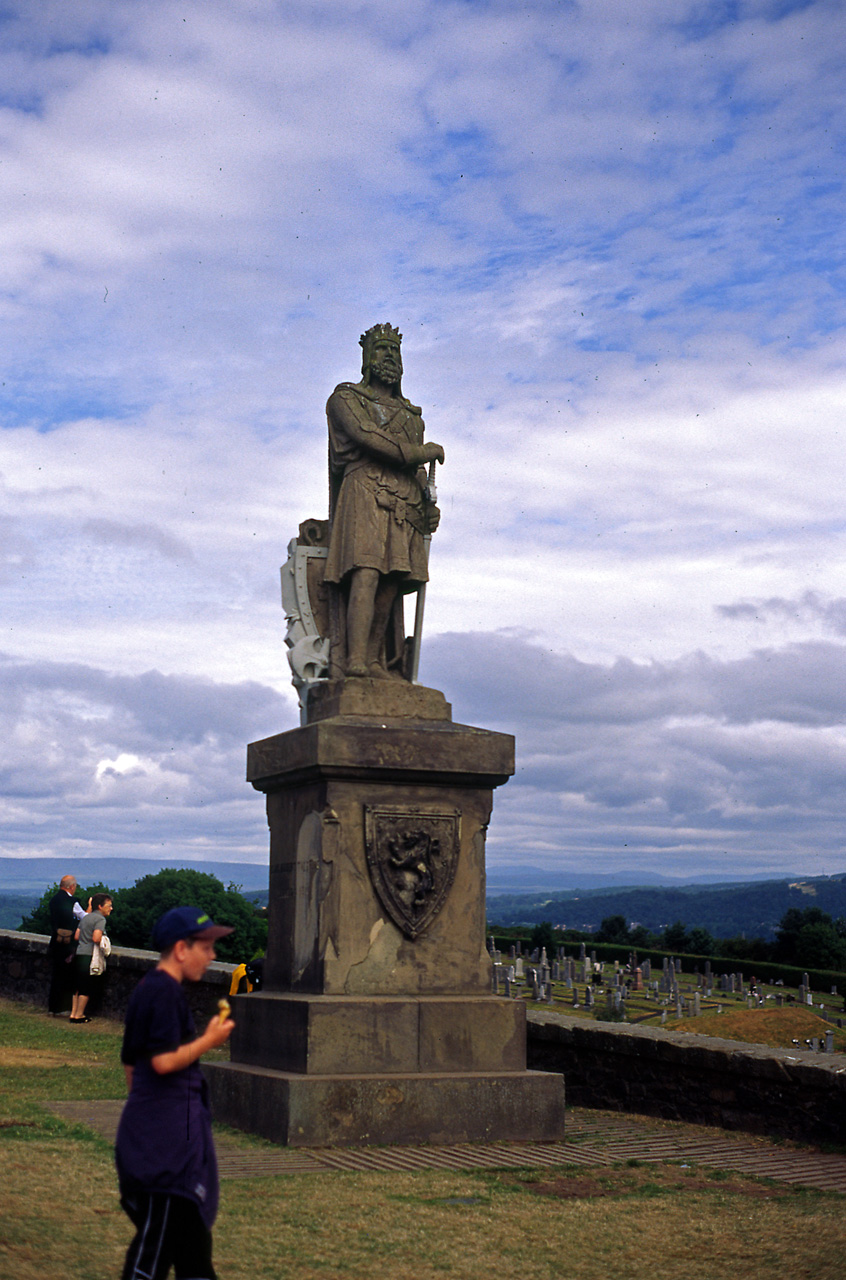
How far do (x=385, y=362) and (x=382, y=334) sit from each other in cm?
26

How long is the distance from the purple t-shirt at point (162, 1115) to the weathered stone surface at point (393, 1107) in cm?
411

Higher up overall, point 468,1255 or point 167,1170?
point 167,1170

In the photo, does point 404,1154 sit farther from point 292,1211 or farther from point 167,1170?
point 167,1170

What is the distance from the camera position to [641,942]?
189 ft

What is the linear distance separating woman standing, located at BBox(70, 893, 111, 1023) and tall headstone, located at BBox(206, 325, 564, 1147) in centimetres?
676

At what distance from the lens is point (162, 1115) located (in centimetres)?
401

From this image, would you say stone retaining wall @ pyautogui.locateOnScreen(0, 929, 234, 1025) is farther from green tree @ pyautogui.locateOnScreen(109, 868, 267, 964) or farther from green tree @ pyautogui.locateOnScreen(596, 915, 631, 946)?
green tree @ pyautogui.locateOnScreen(596, 915, 631, 946)

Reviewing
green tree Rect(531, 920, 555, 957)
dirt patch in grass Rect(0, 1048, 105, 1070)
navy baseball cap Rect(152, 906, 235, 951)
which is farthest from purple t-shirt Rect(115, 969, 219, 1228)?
green tree Rect(531, 920, 555, 957)

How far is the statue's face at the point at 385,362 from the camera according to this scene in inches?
401

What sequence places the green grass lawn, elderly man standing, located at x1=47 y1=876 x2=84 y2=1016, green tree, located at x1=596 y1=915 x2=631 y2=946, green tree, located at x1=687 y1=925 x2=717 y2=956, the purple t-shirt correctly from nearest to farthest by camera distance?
the purple t-shirt
the green grass lawn
elderly man standing, located at x1=47 y1=876 x2=84 y2=1016
green tree, located at x1=687 y1=925 x2=717 y2=956
green tree, located at x1=596 y1=915 x2=631 y2=946

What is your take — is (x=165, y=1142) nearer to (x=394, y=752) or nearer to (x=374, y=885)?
(x=374, y=885)

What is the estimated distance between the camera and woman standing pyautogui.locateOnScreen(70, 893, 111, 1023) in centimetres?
1590

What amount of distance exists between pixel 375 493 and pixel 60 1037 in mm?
8035

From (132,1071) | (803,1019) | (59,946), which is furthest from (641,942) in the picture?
(132,1071)
